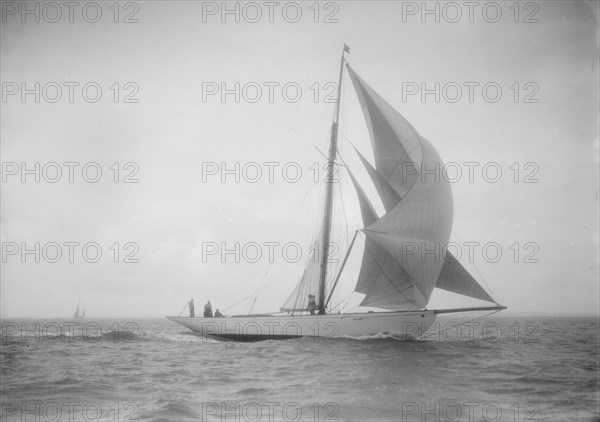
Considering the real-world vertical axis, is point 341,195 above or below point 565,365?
above

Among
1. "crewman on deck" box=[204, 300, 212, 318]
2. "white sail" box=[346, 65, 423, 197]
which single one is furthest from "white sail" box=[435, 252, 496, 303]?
"crewman on deck" box=[204, 300, 212, 318]

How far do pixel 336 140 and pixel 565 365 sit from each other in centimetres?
1621

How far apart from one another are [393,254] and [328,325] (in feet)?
16.2

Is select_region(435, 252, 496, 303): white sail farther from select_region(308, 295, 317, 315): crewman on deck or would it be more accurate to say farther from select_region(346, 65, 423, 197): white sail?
select_region(308, 295, 317, 315): crewman on deck

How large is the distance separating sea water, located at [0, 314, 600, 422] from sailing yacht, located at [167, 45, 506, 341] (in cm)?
331

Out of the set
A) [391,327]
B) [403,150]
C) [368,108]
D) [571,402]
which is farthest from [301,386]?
[368,108]

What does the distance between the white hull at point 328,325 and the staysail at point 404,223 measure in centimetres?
76

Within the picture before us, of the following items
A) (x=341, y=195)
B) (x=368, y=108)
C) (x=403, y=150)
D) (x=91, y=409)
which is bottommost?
(x=91, y=409)

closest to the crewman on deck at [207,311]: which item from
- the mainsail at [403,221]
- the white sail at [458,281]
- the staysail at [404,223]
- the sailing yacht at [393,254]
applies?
the sailing yacht at [393,254]

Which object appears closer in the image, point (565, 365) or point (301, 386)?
point (301, 386)

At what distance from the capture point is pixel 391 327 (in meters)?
21.1

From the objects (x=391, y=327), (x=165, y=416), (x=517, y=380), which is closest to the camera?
(x=165, y=416)

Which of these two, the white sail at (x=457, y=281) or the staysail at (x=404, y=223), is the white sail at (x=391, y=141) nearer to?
the staysail at (x=404, y=223)

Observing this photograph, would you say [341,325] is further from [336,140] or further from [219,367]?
[336,140]
